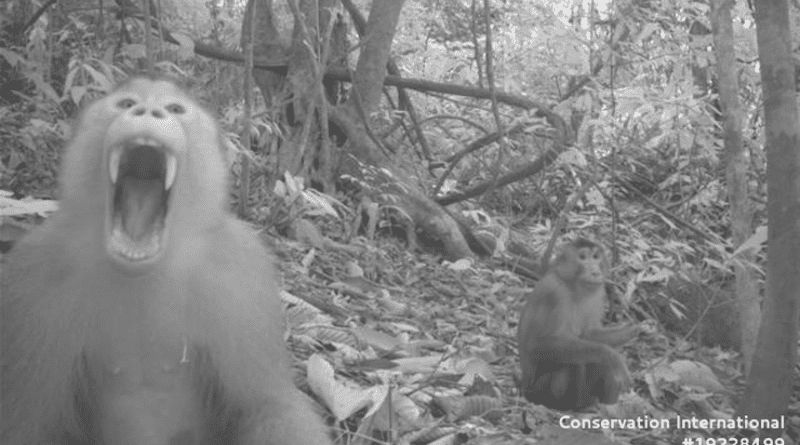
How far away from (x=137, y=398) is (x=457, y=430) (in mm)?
1337

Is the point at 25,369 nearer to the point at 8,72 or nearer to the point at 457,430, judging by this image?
the point at 457,430

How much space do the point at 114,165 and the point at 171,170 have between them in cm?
14

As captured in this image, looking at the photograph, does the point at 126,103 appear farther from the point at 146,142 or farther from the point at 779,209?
the point at 779,209

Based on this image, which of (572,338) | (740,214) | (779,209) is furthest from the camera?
(572,338)

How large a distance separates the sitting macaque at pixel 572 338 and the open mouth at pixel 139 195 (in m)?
2.56

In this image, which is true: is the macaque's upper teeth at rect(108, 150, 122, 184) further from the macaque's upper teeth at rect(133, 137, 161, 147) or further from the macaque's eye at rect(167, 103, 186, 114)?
the macaque's eye at rect(167, 103, 186, 114)

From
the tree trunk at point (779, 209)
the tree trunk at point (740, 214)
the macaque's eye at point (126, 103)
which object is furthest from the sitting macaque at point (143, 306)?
the tree trunk at point (740, 214)

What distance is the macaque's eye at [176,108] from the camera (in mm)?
2680

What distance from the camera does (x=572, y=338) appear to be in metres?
5.30

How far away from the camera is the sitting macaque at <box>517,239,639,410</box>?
196 inches

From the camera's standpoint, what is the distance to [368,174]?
6.90 metres

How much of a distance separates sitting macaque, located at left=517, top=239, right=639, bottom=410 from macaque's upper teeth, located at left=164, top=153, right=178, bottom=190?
2.65 metres

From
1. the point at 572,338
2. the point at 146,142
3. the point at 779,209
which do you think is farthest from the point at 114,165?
the point at 572,338

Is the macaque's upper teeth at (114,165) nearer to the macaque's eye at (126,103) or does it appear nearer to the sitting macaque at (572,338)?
the macaque's eye at (126,103)
